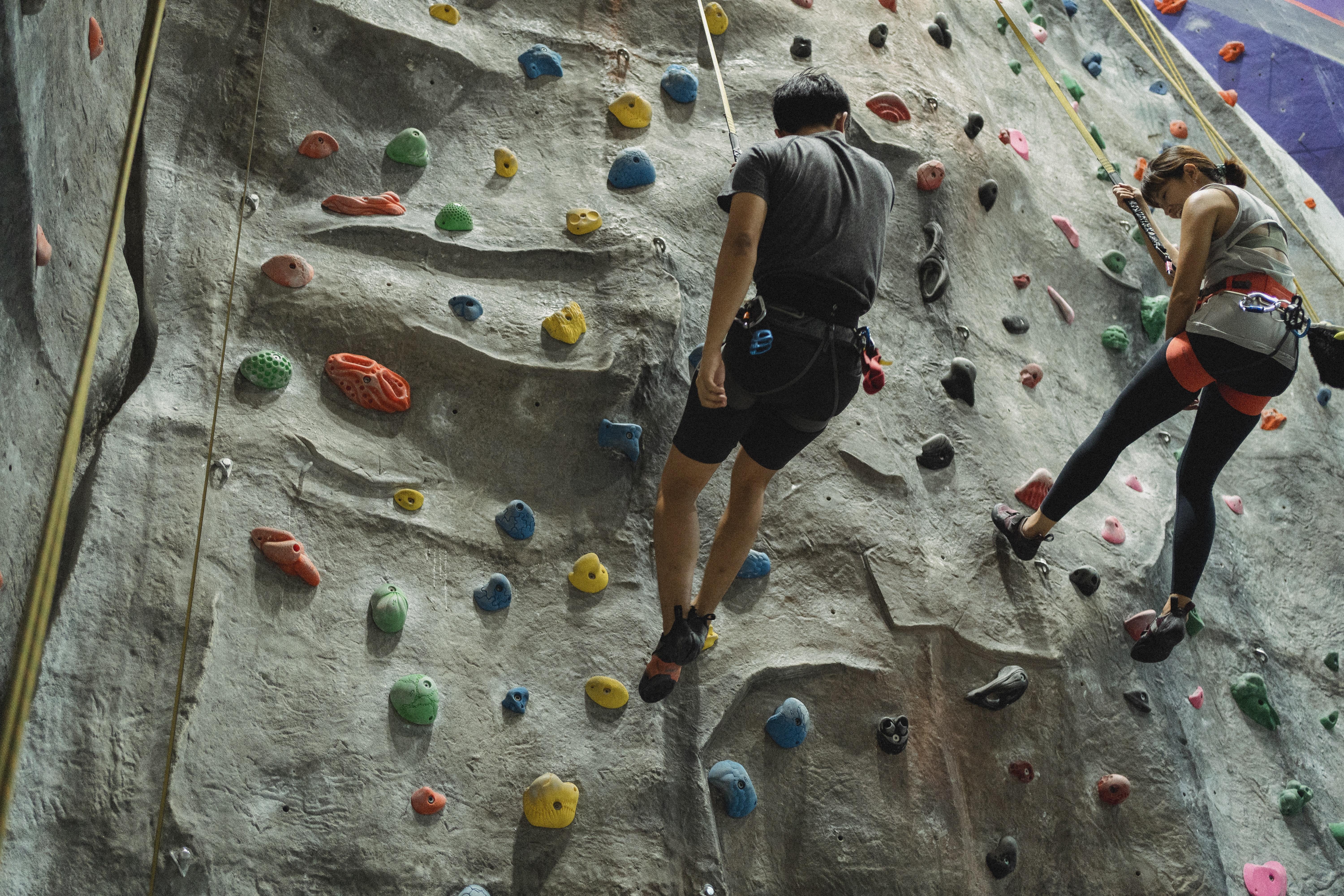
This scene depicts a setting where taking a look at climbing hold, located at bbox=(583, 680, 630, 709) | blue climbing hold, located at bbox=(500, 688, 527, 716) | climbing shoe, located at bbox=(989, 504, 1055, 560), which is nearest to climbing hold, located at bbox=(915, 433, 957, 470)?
climbing shoe, located at bbox=(989, 504, 1055, 560)

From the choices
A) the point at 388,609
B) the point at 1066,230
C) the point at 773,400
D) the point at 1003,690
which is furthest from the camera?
the point at 1066,230

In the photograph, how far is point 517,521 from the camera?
2.89m

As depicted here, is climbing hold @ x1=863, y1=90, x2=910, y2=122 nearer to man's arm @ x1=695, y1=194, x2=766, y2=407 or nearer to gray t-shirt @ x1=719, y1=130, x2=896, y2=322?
gray t-shirt @ x1=719, y1=130, x2=896, y2=322

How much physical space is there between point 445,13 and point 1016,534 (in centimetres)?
260

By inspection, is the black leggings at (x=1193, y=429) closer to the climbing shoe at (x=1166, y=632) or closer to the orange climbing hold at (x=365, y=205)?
the climbing shoe at (x=1166, y=632)

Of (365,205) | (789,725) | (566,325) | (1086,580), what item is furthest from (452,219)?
(1086,580)

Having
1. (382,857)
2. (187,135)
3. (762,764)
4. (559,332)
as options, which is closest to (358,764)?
(382,857)

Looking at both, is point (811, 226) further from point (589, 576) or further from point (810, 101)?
point (589, 576)

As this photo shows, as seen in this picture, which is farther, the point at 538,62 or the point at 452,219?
the point at 538,62

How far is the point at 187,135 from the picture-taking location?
3070 millimetres

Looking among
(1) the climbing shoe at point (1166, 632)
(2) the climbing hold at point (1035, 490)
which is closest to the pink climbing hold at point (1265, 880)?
(1) the climbing shoe at point (1166, 632)

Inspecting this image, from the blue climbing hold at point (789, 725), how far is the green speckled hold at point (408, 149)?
2.03 meters

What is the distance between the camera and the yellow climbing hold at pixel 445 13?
3.64 m

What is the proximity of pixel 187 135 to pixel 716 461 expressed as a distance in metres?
1.92
